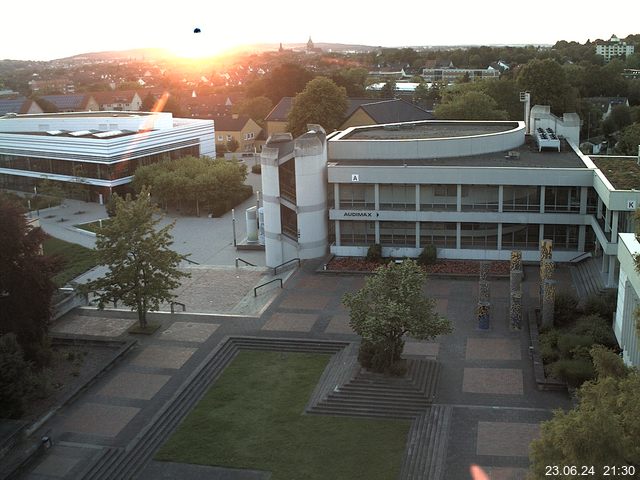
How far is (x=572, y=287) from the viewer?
115 feet

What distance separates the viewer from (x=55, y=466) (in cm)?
2181

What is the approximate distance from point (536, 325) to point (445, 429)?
9.45 metres

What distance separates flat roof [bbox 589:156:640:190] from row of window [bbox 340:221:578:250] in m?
3.49

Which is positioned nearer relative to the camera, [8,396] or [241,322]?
[8,396]

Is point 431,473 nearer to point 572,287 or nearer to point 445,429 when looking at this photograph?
point 445,429

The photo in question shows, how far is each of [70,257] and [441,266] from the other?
23415 mm

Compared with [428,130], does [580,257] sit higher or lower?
lower

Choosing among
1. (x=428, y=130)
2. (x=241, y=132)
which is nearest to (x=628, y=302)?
(x=428, y=130)

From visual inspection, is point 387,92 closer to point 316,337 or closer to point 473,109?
point 473,109

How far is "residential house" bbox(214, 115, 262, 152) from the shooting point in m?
89.2

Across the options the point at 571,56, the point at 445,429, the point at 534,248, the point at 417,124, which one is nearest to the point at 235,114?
the point at 417,124

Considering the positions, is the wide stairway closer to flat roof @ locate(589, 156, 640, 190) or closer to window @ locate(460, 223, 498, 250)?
flat roof @ locate(589, 156, 640, 190)

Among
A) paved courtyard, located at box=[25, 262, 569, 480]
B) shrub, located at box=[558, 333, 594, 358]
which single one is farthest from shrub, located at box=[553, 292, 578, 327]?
shrub, located at box=[558, 333, 594, 358]

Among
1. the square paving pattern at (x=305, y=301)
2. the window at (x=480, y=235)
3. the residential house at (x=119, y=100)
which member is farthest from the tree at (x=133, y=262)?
the residential house at (x=119, y=100)
